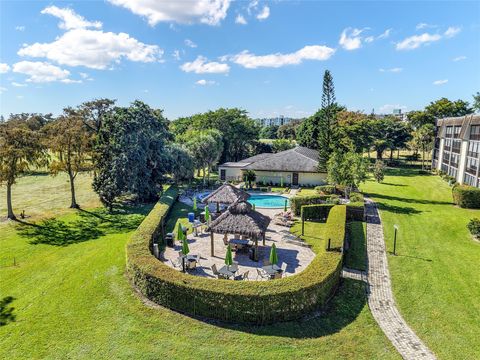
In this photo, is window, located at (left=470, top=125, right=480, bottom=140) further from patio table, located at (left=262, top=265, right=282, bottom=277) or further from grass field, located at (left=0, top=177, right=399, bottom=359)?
patio table, located at (left=262, top=265, right=282, bottom=277)

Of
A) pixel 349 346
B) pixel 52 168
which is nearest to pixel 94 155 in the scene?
pixel 52 168

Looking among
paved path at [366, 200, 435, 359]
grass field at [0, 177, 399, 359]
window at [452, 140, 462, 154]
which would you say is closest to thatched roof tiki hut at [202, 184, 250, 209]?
grass field at [0, 177, 399, 359]

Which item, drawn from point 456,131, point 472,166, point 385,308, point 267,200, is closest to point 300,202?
point 267,200

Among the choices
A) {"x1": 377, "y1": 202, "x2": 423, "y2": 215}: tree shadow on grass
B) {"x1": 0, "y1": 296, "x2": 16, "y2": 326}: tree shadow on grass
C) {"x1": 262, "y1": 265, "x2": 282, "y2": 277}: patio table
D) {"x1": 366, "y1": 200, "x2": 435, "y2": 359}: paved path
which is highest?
{"x1": 262, "y1": 265, "x2": 282, "y2": 277}: patio table

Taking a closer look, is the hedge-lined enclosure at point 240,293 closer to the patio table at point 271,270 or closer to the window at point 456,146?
the patio table at point 271,270

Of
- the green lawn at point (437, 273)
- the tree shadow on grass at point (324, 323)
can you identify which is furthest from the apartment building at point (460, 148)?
the tree shadow on grass at point (324, 323)

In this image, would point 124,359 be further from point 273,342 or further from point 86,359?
point 273,342
